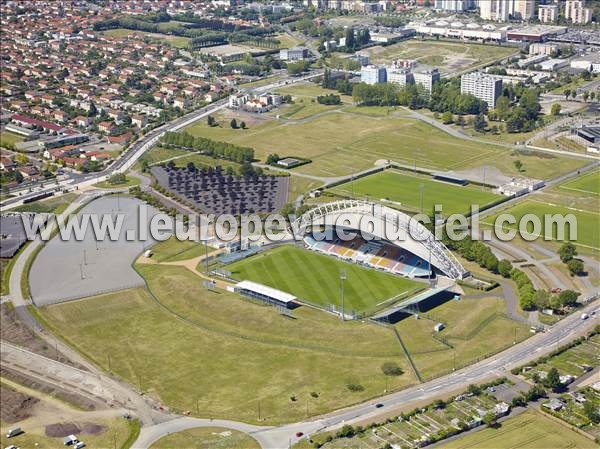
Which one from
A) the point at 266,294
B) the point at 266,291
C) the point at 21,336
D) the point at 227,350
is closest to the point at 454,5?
the point at 266,291

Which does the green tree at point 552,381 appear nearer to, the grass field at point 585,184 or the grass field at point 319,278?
the grass field at point 319,278

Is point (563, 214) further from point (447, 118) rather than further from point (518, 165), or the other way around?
point (447, 118)

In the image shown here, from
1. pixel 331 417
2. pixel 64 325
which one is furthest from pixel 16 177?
pixel 331 417

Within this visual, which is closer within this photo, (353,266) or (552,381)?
(552,381)

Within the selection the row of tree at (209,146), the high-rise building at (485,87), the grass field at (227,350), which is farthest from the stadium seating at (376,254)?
the high-rise building at (485,87)

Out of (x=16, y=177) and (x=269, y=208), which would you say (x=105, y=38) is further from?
(x=269, y=208)

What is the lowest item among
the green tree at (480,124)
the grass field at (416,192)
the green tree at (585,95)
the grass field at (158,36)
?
the grass field at (416,192)
